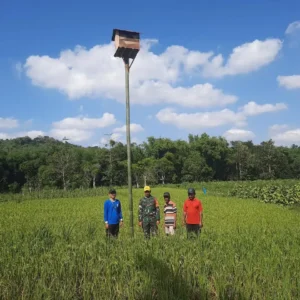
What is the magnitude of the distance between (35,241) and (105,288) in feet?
6.95

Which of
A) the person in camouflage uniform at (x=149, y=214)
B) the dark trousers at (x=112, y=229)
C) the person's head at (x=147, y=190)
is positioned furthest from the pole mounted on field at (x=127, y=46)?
the dark trousers at (x=112, y=229)

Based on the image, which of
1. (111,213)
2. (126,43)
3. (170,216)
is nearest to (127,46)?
(126,43)

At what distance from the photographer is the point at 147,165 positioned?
70.1 m

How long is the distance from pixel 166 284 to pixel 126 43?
5.70 metres

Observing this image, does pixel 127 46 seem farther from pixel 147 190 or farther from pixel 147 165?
pixel 147 165

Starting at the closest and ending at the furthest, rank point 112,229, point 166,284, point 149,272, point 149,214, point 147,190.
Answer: point 166,284 < point 149,272 < point 147,190 < point 149,214 < point 112,229

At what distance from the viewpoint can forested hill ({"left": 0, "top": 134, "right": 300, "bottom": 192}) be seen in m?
63.3

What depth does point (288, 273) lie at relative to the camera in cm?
433

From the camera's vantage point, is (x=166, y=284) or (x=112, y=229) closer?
(x=166, y=284)

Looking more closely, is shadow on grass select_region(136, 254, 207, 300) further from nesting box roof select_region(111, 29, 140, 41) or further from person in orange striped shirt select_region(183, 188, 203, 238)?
nesting box roof select_region(111, 29, 140, 41)

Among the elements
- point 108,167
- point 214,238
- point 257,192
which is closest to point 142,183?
point 108,167

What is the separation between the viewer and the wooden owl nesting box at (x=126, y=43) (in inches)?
307

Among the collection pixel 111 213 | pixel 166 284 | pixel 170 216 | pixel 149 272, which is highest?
pixel 111 213

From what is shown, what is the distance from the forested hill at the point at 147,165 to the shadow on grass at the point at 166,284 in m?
53.8
